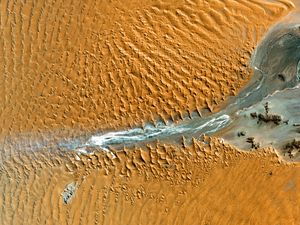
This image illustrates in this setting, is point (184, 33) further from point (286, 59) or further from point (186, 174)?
point (186, 174)

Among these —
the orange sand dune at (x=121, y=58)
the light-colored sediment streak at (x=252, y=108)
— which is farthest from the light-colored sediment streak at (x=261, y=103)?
the orange sand dune at (x=121, y=58)

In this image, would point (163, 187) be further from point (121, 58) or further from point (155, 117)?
point (121, 58)

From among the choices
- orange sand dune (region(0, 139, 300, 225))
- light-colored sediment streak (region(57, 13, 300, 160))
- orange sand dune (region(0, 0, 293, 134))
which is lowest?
orange sand dune (region(0, 139, 300, 225))

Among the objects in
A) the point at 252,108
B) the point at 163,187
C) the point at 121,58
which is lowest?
the point at 163,187

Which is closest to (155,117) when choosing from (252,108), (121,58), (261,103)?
(121,58)

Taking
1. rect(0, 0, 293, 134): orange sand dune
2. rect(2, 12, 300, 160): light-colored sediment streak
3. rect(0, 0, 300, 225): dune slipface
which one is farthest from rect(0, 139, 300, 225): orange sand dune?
rect(0, 0, 293, 134): orange sand dune

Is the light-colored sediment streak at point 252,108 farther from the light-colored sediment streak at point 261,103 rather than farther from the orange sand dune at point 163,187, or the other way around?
the orange sand dune at point 163,187

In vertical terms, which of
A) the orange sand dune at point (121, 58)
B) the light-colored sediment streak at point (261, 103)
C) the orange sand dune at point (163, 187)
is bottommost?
the orange sand dune at point (163, 187)

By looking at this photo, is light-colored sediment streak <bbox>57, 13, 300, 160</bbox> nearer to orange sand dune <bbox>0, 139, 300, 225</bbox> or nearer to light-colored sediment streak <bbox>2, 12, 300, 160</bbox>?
light-colored sediment streak <bbox>2, 12, 300, 160</bbox>
